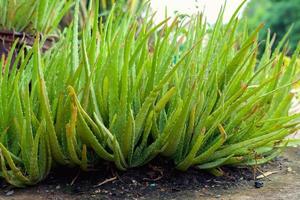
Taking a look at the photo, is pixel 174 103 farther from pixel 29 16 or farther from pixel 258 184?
pixel 29 16

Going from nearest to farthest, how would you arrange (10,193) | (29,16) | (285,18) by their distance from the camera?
(10,193) → (29,16) → (285,18)

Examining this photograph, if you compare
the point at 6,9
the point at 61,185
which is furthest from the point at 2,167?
the point at 6,9

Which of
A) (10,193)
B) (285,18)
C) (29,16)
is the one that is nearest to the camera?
(10,193)

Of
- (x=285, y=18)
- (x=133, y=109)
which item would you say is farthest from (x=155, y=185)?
(x=285, y=18)

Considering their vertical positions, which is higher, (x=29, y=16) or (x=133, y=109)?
(x=29, y=16)

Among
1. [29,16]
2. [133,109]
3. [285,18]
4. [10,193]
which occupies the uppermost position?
[29,16]

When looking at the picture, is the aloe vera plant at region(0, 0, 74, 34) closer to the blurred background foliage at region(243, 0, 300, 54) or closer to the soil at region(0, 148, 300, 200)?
the soil at region(0, 148, 300, 200)

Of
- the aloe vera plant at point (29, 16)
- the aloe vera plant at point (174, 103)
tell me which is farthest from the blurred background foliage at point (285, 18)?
the aloe vera plant at point (174, 103)

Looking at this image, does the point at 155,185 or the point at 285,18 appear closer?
the point at 155,185

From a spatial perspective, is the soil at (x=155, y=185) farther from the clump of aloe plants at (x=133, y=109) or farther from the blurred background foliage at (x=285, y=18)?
the blurred background foliage at (x=285, y=18)
